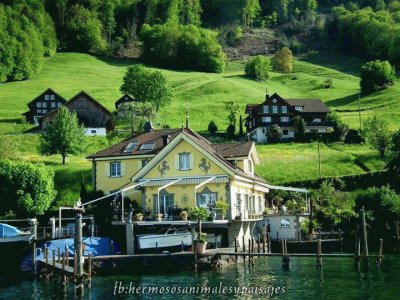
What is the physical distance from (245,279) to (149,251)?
34.5 feet

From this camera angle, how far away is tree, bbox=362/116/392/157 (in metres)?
87.9

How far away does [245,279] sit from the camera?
40750mm

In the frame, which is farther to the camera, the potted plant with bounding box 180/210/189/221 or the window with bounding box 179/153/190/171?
the window with bounding box 179/153/190/171

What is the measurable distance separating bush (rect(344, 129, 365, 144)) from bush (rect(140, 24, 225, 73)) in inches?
3354

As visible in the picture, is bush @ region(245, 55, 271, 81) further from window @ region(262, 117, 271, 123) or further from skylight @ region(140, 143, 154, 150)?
skylight @ region(140, 143, 154, 150)

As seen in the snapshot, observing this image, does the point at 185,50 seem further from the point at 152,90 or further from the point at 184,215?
the point at 184,215

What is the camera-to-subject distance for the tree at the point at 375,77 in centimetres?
14250

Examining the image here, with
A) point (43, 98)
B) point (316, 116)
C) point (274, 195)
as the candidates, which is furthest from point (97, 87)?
point (274, 195)

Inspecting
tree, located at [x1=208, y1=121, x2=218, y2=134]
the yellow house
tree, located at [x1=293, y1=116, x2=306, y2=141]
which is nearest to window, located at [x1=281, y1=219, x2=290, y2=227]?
the yellow house

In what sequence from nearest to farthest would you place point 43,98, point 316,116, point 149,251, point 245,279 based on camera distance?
1. point 245,279
2. point 149,251
3. point 316,116
4. point 43,98

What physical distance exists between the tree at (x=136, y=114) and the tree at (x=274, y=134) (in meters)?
19.0

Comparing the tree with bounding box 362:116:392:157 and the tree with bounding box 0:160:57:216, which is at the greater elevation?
the tree with bounding box 362:116:392:157

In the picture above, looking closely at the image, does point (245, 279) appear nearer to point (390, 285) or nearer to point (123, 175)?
point (390, 285)

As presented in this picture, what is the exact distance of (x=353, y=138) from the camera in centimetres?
9850
